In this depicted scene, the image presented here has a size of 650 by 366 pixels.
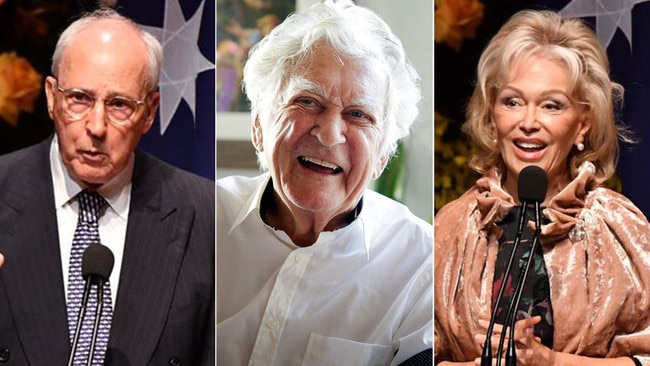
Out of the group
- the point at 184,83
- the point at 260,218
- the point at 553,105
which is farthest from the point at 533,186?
the point at 184,83

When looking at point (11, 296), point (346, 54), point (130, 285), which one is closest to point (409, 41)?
point (346, 54)

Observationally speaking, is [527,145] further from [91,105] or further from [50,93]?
[50,93]

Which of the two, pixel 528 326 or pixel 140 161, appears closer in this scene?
pixel 528 326

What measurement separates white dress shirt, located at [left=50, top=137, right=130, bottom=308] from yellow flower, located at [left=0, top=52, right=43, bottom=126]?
0.20m

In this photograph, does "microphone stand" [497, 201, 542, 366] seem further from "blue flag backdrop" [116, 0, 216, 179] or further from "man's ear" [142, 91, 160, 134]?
"man's ear" [142, 91, 160, 134]

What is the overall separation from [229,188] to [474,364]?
3.91ft

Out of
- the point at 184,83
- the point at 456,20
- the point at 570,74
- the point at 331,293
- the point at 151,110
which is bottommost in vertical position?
the point at 331,293

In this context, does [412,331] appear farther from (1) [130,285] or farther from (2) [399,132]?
(1) [130,285]

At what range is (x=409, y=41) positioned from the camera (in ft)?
12.6

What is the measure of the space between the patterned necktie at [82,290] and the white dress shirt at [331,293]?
0.45 metres

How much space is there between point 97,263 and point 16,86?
2.98 feet

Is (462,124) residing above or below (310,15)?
below

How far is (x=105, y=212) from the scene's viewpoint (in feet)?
13.0

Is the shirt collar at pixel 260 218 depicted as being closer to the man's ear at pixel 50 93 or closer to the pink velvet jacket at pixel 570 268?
the pink velvet jacket at pixel 570 268
